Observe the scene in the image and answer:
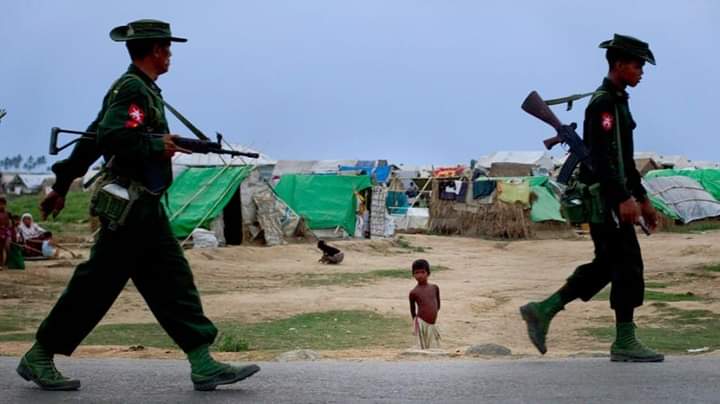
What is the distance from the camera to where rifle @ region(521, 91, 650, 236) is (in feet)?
24.5

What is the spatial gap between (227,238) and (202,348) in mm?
25478

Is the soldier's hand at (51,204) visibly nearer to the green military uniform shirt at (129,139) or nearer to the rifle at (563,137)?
the green military uniform shirt at (129,139)

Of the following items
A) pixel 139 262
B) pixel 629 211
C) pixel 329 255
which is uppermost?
pixel 629 211

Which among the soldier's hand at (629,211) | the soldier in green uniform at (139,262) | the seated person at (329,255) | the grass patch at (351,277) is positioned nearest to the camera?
the soldier in green uniform at (139,262)

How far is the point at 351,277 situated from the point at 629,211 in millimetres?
15342

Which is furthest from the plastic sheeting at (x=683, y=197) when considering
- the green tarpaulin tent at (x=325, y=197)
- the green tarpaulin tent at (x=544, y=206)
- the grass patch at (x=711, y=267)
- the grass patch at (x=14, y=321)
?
the grass patch at (x=14, y=321)

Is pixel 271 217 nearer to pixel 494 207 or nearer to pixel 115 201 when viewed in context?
pixel 494 207

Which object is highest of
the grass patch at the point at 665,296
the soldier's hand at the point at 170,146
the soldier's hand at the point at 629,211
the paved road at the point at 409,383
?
the soldier's hand at the point at 170,146

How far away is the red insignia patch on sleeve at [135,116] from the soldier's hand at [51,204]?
0.61m

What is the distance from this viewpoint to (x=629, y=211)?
704 centimetres

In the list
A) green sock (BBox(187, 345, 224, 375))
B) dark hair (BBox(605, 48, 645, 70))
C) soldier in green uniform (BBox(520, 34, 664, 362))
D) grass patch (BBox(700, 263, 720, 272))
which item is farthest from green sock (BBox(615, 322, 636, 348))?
grass patch (BBox(700, 263, 720, 272))

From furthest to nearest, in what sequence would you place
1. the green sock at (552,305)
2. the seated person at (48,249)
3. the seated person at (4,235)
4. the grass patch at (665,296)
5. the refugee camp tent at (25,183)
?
the refugee camp tent at (25,183)
the seated person at (48,249)
the seated person at (4,235)
the grass patch at (665,296)
the green sock at (552,305)

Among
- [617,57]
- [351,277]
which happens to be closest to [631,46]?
[617,57]

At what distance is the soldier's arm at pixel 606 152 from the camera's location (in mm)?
7137
